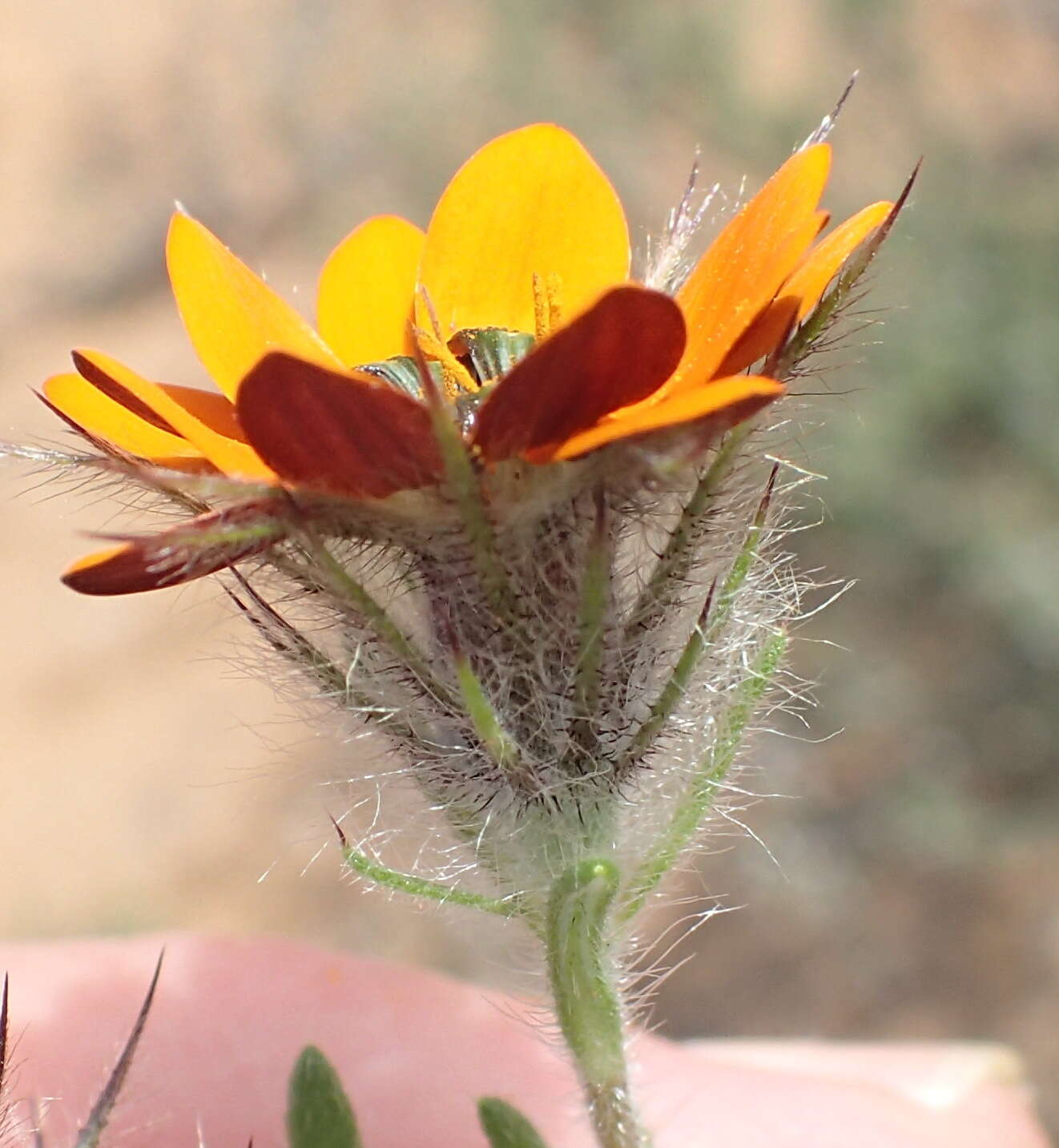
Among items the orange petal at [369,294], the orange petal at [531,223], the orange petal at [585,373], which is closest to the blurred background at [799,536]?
the orange petal at [369,294]

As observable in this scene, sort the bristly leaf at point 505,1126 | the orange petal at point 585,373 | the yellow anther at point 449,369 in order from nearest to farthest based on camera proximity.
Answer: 1. the orange petal at point 585,373
2. the yellow anther at point 449,369
3. the bristly leaf at point 505,1126

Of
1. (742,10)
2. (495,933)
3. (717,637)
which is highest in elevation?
(742,10)

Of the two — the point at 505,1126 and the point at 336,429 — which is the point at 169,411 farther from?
the point at 505,1126

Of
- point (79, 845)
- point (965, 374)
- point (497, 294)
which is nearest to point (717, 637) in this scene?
point (497, 294)

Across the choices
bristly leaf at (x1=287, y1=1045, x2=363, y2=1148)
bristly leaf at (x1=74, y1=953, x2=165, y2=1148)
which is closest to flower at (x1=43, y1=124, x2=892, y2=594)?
bristly leaf at (x1=74, y1=953, x2=165, y2=1148)

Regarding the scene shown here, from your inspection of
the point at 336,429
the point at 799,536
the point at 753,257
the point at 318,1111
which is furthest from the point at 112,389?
the point at 799,536

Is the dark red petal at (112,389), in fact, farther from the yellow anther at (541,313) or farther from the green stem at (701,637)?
the green stem at (701,637)

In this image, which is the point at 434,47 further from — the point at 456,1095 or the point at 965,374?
the point at 456,1095
